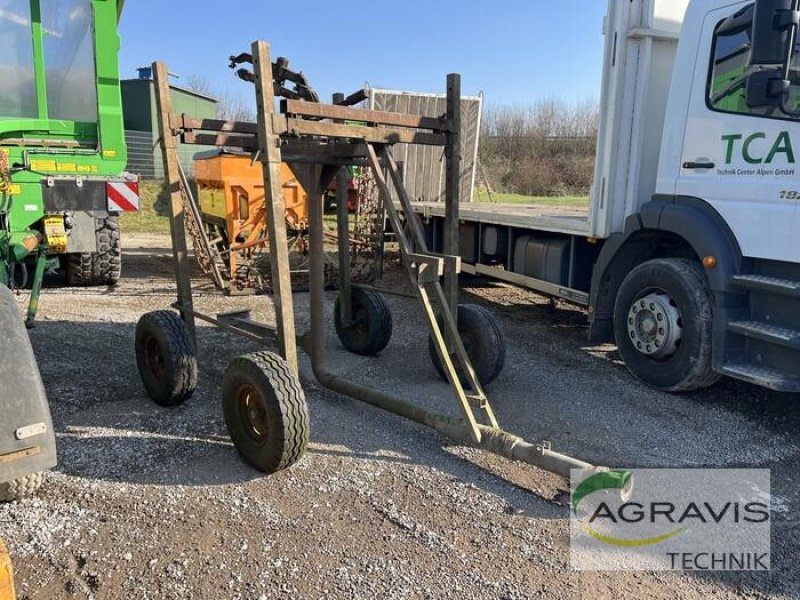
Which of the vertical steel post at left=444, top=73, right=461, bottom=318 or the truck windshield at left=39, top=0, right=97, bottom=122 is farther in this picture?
the truck windshield at left=39, top=0, right=97, bottom=122

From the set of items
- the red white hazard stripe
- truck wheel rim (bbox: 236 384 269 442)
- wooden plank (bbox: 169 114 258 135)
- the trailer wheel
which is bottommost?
the trailer wheel

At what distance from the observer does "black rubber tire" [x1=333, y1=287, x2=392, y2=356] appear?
5.32 m

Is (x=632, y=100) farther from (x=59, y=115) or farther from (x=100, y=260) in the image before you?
(x=100, y=260)

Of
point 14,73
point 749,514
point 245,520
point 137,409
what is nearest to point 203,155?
point 14,73

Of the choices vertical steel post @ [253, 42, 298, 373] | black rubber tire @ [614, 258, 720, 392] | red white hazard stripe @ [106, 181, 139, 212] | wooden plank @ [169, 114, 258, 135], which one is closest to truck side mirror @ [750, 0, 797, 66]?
black rubber tire @ [614, 258, 720, 392]

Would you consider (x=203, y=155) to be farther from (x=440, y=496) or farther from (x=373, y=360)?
(x=440, y=496)

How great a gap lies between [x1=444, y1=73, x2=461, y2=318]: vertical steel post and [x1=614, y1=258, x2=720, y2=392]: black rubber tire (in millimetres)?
1555

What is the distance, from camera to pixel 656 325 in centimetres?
460

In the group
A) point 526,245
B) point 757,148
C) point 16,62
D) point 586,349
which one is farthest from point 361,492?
point 16,62

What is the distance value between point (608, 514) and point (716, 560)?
0.47 metres

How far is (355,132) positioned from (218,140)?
1063 millimetres

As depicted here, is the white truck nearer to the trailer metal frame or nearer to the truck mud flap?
the trailer metal frame

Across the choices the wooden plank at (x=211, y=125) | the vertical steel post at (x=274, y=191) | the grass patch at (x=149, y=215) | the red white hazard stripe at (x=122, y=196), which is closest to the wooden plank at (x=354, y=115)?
the vertical steel post at (x=274, y=191)

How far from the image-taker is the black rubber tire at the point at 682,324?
14.1 feet
